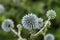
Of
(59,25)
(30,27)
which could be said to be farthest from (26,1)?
(30,27)

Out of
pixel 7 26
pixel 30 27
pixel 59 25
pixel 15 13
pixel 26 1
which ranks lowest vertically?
pixel 30 27

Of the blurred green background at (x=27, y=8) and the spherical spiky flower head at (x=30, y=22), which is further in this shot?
the blurred green background at (x=27, y=8)

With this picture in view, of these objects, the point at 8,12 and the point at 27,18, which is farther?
the point at 8,12

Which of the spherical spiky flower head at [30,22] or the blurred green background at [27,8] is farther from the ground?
the blurred green background at [27,8]

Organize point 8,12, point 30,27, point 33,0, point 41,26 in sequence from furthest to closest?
1. point 33,0
2. point 8,12
3. point 41,26
4. point 30,27

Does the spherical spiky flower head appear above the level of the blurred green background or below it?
below

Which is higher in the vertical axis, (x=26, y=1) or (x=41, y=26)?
(x=26, y=1)

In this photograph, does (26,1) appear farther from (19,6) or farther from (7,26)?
(7,26)

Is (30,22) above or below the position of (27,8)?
below
